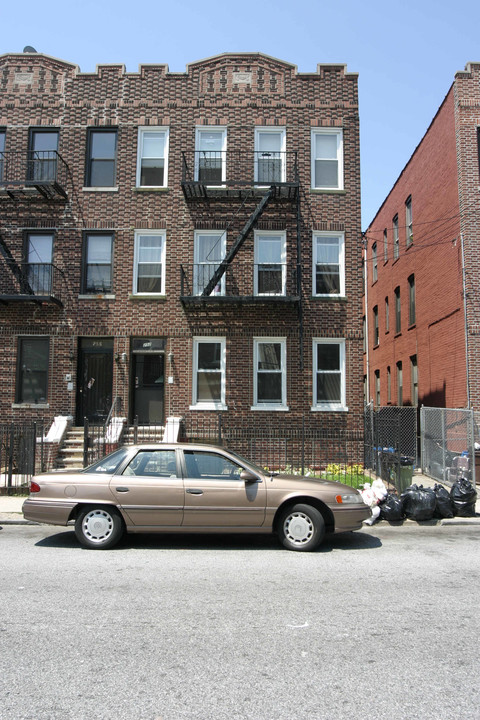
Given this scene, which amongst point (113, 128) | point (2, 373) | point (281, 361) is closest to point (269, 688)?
point (281, 361)

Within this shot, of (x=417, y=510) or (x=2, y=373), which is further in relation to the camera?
(x=2, y=373)

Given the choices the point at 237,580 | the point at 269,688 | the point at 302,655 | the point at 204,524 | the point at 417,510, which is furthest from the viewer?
the point at 417,510

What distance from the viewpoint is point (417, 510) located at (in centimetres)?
988

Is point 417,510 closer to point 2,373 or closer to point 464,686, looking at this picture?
point 464,686

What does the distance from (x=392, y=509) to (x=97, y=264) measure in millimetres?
11012

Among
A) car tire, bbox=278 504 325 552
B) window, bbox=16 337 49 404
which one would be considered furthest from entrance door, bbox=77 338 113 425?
car tire, bbox=278 504 325 552

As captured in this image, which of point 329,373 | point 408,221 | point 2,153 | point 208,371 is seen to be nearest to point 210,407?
point 208,371

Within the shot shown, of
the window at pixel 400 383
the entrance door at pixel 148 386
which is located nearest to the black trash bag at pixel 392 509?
the entrance door at pixel 148 386

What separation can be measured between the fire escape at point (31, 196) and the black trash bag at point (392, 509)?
10367mm

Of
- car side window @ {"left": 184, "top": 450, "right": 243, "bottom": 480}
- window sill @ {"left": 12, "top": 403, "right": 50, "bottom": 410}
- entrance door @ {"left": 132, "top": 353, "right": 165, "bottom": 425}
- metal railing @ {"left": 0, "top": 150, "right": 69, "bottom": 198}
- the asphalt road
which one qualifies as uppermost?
metal railing @ {"left": 0, "top": 150, "right": 69, "bottom": 198}

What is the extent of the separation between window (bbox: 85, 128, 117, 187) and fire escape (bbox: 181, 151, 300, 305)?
2.22 metres

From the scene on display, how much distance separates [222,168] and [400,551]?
40.6 ft

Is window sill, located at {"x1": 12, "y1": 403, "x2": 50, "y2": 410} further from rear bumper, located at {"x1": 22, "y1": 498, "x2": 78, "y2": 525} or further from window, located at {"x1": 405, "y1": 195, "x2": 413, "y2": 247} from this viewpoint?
window, located at {"x1": 405, "y1": 195, "x2": 413, "y2": 247}

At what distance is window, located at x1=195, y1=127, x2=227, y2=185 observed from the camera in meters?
16.8
